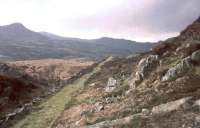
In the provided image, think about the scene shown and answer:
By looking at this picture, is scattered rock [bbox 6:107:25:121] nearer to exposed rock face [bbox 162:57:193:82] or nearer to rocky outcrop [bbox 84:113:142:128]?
exposed rock face [bbox 162:57:193:82]

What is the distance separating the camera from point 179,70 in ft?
124

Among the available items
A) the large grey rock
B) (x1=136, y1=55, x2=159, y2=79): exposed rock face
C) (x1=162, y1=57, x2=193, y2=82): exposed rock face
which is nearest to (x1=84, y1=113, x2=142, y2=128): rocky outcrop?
(x1=162, y1=57, x2=193, y2=82): exposed rock face

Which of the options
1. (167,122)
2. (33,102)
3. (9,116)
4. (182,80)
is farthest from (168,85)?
(33,102)

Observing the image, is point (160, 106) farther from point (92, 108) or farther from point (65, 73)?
point (65, 73)

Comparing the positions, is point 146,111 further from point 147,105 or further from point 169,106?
point 147,105

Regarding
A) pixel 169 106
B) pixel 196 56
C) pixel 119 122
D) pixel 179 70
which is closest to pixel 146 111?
pixel 169 106

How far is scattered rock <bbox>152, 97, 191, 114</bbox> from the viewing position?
2714 centimetres

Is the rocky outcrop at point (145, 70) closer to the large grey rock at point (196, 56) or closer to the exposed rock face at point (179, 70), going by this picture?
the exposed rock face at point (179, 70)

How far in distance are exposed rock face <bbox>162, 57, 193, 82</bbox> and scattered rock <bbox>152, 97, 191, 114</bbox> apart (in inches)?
344

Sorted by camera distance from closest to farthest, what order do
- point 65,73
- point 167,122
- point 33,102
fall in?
point 167,122 → point 33,102 → point 65,73

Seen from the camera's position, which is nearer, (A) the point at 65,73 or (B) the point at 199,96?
(B) the point at 199,96

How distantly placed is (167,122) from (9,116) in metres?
24.5

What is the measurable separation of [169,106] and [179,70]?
10552 millimetres

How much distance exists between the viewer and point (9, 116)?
146 ft
